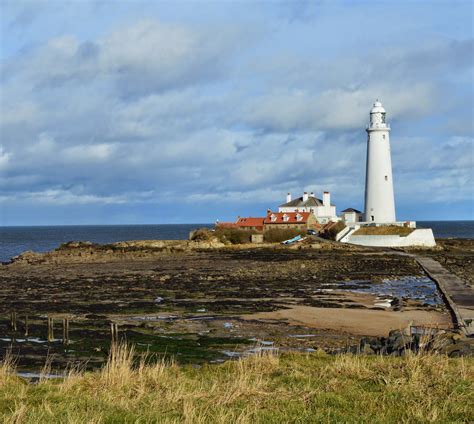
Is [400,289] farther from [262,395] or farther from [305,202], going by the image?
[305,202]

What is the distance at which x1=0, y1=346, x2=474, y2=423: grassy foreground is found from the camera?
7340 mm

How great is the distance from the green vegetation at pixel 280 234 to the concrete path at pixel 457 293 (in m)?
27.4

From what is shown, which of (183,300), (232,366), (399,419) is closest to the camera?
(399,419)

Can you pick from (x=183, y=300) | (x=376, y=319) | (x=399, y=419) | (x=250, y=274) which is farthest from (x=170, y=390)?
(x=250, y=274)

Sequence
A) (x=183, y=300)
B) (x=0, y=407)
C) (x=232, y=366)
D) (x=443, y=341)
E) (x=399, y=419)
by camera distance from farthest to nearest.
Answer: (x=183, y=300), (x=443, y=341), (x=232, y=366), (x=0, y=407), (x=399, y=419)

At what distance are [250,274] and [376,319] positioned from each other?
1701 centimetres

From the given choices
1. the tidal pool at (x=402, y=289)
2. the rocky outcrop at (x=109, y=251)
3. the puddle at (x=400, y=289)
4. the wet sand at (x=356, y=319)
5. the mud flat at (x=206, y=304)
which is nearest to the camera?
the mud flat at (x=206, y=304)

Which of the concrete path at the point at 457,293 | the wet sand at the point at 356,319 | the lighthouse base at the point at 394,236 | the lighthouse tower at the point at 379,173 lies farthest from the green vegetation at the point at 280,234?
the wet sand at the point at 356,319

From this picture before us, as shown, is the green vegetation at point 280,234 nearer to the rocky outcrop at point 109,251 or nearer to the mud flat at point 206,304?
the rocky outcrop at point 109,251

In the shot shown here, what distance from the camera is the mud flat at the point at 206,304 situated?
16969mm

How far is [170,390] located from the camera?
870 cm

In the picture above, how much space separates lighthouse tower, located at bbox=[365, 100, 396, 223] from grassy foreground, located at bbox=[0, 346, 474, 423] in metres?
50.6

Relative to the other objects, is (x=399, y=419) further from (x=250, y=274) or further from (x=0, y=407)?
(x=250, y=274)

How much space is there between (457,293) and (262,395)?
2053cm
